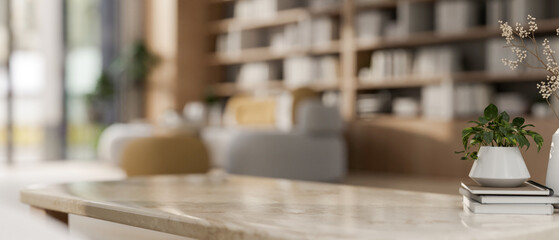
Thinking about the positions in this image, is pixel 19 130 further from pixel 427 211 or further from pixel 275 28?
pixel 427 211

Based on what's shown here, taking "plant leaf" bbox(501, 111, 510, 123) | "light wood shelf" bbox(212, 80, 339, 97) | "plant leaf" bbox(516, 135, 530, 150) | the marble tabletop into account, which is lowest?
the marble tabletop

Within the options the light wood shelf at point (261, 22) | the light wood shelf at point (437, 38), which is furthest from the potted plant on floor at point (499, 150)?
the light wood shelf at point (261, 22)

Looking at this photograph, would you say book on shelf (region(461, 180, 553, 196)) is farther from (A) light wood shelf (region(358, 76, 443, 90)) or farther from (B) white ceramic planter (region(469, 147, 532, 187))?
(A) light wood shelf (region(358, 76, 443, 90))

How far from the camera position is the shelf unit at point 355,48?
5.34 metres

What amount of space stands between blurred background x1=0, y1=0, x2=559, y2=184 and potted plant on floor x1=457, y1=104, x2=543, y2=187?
2.69 metres

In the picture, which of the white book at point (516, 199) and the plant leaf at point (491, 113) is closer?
the white book at point (516, 199)

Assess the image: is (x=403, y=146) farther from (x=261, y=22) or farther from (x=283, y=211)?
(x=283, y=211)

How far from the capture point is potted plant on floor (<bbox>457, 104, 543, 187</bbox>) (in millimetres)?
1358

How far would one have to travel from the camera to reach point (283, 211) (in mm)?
1350

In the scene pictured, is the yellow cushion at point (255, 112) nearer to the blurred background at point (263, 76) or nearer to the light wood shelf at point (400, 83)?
the blurred background at point (263, 76)

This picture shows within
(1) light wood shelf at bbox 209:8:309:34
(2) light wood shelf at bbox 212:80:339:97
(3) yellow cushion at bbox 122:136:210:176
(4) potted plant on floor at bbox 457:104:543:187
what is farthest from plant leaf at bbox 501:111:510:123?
(1) light wood shelf at bbox 209:8:309:34

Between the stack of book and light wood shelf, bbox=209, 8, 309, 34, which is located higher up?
light wood shelf, bbox=209, 8, 309, 34

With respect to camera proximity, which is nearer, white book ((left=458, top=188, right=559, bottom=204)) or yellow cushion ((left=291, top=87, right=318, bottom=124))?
white book ((left=458, top=188, right=559, bottom=204))

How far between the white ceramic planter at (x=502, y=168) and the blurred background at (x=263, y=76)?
2740 mm
